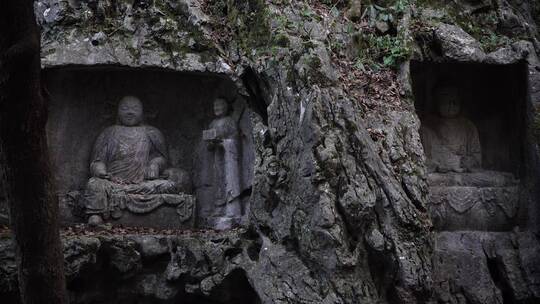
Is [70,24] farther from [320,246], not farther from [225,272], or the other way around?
[320,246]

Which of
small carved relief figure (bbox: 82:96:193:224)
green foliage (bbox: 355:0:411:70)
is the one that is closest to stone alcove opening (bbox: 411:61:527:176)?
green foliage (bbox: 355:0:411:70)

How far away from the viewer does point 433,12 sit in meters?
10.5

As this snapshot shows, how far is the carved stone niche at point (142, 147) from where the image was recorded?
10.0 metres

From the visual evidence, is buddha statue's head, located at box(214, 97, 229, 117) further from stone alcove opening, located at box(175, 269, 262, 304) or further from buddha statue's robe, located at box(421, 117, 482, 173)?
buddha statue's robe, located at box(421, 117, 482, 173)

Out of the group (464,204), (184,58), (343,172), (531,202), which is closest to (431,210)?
(464,204)

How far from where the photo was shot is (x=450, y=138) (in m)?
10.6

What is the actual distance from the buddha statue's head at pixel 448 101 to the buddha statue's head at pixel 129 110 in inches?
160

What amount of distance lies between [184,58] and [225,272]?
2.82 m

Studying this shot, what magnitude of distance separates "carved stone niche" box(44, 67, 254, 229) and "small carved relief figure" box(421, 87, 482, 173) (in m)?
2.48

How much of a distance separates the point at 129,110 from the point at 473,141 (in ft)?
15.3

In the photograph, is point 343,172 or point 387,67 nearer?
point 343,172

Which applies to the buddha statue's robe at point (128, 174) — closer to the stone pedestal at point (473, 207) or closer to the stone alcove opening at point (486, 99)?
the stone pedestal at point (473, 207)

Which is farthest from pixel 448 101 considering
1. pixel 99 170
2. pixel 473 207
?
pixel 99 170

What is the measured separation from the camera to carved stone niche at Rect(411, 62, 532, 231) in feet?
32.5
